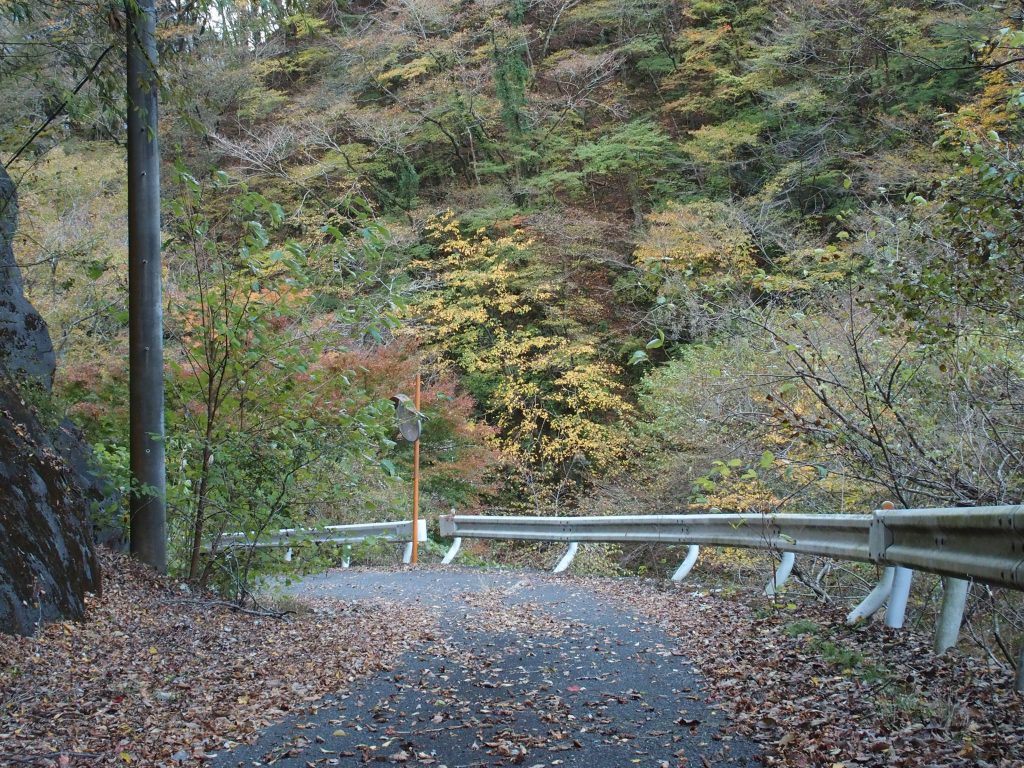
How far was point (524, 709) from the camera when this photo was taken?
4.46 metres

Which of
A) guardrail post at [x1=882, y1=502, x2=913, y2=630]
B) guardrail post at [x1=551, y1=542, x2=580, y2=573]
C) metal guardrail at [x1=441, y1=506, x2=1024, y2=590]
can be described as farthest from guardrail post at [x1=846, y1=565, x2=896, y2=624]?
guardrail post at [x1=551, y1=542, x2=580, y2=573]

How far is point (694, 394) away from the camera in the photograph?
16.3 metres

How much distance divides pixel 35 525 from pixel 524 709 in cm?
338

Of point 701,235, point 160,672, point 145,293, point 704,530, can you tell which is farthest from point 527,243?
point 160,672

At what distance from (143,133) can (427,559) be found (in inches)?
444

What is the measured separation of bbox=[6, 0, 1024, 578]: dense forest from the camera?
24.1 ft

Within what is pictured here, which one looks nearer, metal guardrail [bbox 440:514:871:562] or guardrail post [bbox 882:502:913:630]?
guardrail post [bbox 882:502:913:630]

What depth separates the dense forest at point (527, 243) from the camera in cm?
734

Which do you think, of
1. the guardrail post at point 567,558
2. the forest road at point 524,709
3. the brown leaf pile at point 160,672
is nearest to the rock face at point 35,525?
the brown leaf pile at point 160,672

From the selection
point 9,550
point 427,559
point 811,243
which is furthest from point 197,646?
point 811,243

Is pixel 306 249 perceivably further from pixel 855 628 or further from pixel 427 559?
pixel 427 559

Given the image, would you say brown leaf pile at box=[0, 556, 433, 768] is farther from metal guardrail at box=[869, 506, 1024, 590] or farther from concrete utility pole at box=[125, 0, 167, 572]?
metal guardrail at box=[869, 506, 1024, 590]

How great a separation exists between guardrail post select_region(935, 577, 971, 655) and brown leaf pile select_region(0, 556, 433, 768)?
3.31m

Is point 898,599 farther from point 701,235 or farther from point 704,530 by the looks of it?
point 701,235
